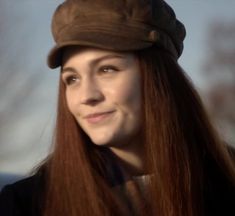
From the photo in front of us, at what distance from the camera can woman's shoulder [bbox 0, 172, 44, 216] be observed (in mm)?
1442

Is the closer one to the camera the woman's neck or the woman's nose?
the woman's nose

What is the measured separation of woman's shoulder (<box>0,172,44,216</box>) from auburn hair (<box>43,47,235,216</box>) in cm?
3

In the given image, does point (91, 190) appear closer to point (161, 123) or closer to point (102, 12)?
point (161, 123)

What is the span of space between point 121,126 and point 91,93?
0.13 metres

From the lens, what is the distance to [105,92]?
1.43m

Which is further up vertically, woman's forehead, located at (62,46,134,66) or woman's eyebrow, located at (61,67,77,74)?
woman's forehead, located at (62,46,134,66)

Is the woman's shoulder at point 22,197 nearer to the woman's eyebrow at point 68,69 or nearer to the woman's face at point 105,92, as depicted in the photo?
the woman's face at point 105,92

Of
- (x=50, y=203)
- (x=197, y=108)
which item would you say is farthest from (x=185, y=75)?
(x=50, y=203)

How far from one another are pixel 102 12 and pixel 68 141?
40 centimetres

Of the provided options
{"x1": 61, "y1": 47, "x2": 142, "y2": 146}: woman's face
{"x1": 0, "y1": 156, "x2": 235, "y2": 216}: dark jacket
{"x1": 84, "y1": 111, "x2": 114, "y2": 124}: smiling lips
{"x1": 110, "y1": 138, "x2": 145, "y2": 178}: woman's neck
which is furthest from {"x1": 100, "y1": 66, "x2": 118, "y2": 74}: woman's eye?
{"x1": 0, "y1": 156, "x2": 235, "y2": 216}: dark jacket

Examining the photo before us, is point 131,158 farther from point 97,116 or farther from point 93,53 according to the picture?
A: point 93,53

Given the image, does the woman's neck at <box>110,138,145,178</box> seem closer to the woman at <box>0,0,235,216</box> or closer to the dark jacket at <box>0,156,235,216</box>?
the woman at <box>0,0,235,216</box>

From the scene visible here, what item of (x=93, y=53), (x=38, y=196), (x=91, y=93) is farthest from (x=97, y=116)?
(x=38, y=196)

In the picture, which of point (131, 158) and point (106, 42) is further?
point (131, 158)
